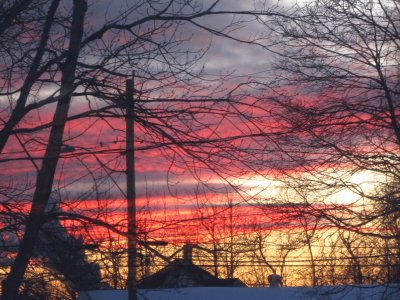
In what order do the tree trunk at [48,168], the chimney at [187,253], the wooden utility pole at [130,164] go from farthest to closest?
the chimney at [187,253] < the tree trunk at [48,168] < the wooden utility pole at [130,164]

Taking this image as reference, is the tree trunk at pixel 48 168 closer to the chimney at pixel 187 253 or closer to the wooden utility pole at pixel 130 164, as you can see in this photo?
the wooden utility pole at pixel 130 164

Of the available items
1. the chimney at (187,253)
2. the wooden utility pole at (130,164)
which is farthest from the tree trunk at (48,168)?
the chimney at (187,253)

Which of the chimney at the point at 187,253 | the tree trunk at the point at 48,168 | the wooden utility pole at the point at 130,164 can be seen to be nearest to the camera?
the wooden utility pole at the point at 130,164

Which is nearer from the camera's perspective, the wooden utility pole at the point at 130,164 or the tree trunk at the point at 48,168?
the wooden utility pole at the point at 130,164

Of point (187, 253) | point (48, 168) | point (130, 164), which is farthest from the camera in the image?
point (187, 253)

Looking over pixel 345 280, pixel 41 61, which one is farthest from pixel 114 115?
pixel 345 280

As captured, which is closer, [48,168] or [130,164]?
[48,168]

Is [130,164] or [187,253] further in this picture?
[187,253]

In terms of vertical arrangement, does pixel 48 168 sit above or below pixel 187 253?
above

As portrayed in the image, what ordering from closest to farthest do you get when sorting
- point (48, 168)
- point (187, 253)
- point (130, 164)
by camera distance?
1. point (48, 168)
2. point (130, 164)
3. point (187, 253)

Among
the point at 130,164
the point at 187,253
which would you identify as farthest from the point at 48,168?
the point at 187,253

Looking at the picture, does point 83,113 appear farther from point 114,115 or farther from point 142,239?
point 142,239

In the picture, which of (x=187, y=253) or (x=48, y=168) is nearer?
(x=48, y=168)

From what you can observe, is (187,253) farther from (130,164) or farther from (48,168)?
(48,168)
